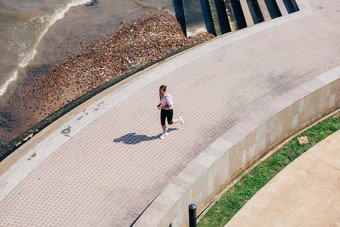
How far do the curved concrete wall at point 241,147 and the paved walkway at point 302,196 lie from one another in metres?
0.81

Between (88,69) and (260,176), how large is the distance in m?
8.66

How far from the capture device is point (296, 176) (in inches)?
390

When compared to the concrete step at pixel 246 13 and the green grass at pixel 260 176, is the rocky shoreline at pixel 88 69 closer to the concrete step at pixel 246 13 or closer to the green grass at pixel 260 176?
the concrete step at pixel 246 13

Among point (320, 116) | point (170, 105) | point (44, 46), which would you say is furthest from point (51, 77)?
point (320, 116)

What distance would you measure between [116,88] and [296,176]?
609 cm

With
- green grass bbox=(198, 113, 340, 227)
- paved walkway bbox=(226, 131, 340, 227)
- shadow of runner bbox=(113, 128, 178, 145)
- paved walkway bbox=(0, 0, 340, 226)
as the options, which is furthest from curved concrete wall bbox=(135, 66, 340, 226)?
shadow of runner bbox=(113, 128, 178, 145)

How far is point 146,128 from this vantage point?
35.2ft

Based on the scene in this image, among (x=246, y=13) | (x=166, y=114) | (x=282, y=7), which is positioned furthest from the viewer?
(x=246, y=13)

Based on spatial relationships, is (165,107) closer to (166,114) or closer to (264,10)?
(166,114)

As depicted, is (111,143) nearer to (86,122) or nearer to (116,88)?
(86,122)

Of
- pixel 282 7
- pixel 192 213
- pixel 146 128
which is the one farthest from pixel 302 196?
pixel 282 7

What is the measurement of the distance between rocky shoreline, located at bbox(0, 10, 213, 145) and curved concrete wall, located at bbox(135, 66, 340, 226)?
6.71 m

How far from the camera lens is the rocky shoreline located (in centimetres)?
1427

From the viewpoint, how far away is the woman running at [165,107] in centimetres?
969
